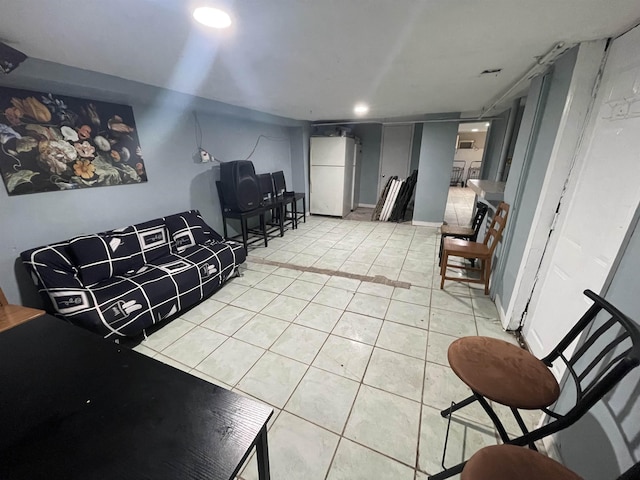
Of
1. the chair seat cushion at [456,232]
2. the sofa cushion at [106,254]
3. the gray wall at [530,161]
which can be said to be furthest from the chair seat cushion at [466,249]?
the sofa cushion at [106,254]

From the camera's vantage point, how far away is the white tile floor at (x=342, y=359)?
1243 mm

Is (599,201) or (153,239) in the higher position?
(599,201)

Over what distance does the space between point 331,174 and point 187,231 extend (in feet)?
11.4

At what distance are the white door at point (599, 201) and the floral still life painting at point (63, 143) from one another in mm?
3710

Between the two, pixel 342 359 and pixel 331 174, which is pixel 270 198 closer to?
pixel 331 174

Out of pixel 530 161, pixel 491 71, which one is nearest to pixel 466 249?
pixel 530 161

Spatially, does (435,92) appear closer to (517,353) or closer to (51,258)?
(517,353)

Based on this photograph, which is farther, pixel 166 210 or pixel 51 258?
pixel 166 210

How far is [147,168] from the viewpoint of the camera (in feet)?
9.02

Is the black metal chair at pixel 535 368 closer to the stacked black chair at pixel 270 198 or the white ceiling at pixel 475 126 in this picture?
the stacked black chair at pixel 270 198

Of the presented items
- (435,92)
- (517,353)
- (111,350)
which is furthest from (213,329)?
(435,92)

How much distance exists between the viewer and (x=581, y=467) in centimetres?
99

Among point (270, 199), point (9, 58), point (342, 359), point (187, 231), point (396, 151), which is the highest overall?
point (9, 58)

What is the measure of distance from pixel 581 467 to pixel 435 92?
10.6 ft
